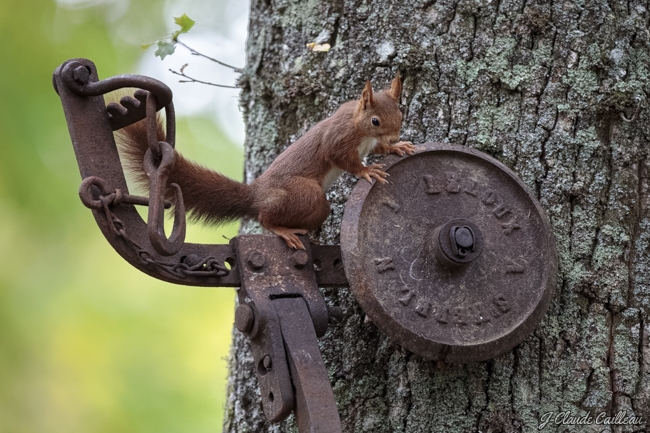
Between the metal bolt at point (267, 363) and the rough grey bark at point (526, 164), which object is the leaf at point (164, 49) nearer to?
the rough grey bark at point (526, 164)

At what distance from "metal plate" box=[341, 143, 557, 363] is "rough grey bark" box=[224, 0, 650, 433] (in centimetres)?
15

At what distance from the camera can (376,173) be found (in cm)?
151

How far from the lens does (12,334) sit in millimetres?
4121

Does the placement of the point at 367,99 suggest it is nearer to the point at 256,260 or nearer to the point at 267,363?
the point at 256,260

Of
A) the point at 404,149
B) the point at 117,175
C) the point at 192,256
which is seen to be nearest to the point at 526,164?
the point at 404,149

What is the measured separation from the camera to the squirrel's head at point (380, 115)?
1677mm

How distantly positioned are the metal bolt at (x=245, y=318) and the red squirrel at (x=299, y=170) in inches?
7.1

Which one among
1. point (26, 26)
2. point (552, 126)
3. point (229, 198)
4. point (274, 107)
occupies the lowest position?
point (229, 198)

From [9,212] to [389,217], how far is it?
323 cm

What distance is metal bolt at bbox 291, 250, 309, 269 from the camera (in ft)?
4.96

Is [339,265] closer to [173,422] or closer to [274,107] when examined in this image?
[274,107]

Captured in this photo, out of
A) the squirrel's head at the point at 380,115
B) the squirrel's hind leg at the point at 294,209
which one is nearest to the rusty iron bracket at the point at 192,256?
the squirrel's hind leg at the point at 294,209

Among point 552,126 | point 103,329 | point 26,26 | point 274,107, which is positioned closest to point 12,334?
point 103,329

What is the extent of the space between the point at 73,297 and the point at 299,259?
3.14 metres
